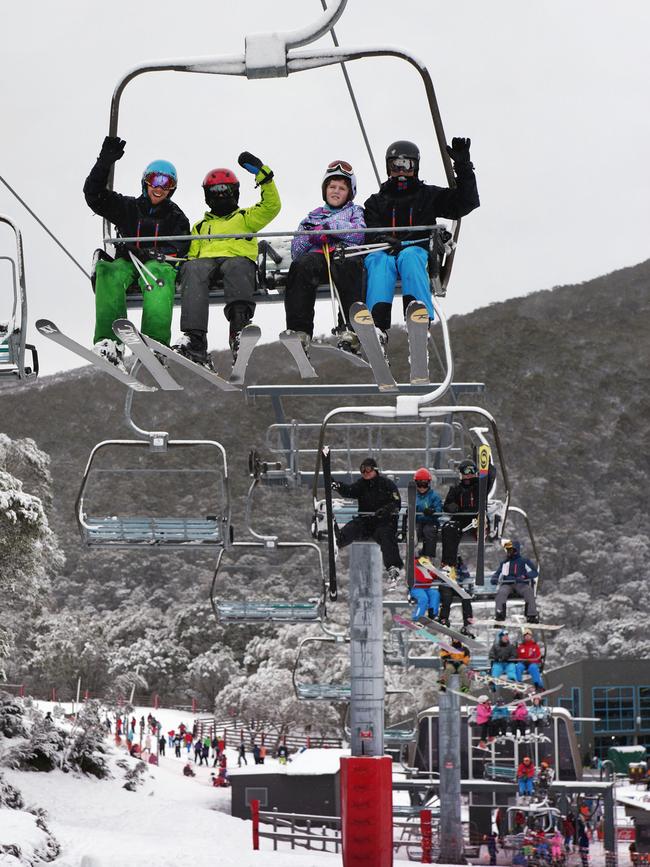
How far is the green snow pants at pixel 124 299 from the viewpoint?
7.25 metres

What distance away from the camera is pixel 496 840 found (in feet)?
82.0

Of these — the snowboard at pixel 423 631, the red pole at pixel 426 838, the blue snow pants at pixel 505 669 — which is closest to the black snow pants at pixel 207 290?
the snowboard at pixel 423 631

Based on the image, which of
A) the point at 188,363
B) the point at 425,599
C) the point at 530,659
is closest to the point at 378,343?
the point at 188,363

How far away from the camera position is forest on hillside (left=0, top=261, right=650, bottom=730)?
54312 mm

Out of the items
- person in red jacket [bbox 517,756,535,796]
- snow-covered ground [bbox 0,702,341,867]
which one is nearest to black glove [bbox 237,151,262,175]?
snow-covered ground [bbox 0,702,341,867]

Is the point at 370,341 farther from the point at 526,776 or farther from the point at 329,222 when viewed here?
the point at 526,776

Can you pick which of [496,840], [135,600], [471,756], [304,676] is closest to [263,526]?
[135,600]

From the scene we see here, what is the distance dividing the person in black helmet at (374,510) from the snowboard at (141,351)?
2755mm

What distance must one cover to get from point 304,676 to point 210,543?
138 feet

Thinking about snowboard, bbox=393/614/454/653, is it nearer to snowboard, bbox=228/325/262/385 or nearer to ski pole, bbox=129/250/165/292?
snowboard, bbox=228/325/262/385

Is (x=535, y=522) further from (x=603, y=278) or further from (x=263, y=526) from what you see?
(x=603, y=278)

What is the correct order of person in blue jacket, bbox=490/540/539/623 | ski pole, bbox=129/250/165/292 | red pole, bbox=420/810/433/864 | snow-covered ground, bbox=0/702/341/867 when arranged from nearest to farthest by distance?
ski pole, bbox=129/250/165/292
person in blue jacket, bbox=490/540/539/623
snow-covered ground, bbox=0/702/341/867
red pole, bbox=420/810/433/864

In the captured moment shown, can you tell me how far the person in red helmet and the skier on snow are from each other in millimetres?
253

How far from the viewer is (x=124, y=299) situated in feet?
24.1
